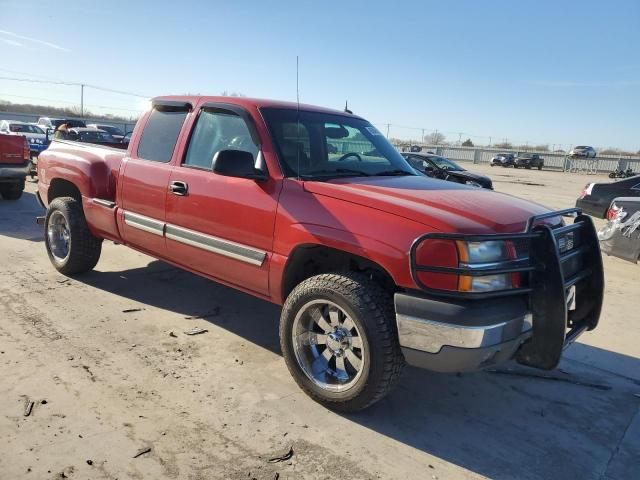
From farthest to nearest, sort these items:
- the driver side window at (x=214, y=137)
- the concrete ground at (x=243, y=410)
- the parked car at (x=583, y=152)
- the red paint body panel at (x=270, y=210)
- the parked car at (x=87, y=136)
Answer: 1. the parked car at (x=583, y=152)
2. the parked car at (x=87, y=136)
3. the driver side window at (x=214, y=137)
4. the red paint body panel at (x=270, y=210)
5. the concrete ground at (x=243, y=410)

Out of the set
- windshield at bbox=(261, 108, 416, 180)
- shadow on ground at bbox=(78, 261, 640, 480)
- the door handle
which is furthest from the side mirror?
shadow on ground at bbox=(78, 261, 640, 480)

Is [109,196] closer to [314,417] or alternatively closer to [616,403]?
[314,417]

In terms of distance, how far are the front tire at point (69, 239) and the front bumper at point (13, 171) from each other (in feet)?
19.0

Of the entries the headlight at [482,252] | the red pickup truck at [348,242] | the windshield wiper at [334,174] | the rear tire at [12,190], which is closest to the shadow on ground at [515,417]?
the red pickup truck at [348,242]

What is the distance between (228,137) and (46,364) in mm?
2121

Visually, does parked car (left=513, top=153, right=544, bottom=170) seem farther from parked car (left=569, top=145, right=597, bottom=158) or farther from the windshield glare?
the windshield glare

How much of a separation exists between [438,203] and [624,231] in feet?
18.4

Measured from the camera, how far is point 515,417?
11.3 feet

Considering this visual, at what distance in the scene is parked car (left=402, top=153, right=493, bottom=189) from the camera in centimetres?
1606

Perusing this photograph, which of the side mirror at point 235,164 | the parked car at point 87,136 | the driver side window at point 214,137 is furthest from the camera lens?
the parked car at point 87,136

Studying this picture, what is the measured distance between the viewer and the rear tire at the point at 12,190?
35.8ft

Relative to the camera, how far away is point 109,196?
5.11 metres

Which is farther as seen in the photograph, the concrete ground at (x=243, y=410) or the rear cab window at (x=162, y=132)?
the rear cab window at (x=162, y=132)

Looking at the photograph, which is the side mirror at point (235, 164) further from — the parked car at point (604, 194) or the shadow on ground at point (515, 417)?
the parked car at point (604, 194)
